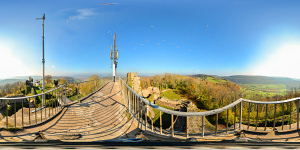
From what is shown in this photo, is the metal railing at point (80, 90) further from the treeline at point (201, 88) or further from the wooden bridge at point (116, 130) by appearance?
the treeline at point (201, 88)

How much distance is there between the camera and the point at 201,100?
14.3 ft

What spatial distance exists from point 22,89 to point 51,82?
1.40 meters

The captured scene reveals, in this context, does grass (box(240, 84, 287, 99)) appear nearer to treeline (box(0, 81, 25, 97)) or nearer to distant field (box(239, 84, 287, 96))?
distant field (box(239, 84, 287, 96))

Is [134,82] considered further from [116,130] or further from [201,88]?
[116,130]

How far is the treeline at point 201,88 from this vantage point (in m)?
4.21

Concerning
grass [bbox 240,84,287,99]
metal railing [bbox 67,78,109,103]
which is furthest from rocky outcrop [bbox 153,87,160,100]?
grass [bbox 240,84,287,99]

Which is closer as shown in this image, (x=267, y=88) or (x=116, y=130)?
(x=116, y=130)

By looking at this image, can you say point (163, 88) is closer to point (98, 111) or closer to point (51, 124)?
point (98, 111)

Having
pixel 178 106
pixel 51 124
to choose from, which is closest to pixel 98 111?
pixel 51 124

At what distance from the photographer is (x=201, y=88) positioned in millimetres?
4734

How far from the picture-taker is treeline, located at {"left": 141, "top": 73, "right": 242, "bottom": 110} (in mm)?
4215

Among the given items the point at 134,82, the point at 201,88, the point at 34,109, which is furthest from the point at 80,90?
the point at 201,88

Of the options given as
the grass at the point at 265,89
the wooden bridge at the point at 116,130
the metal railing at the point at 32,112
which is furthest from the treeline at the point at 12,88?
the grass at the point at 265,89

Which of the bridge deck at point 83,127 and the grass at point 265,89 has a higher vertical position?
the grass at point 265,89
